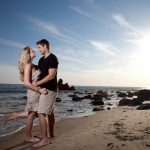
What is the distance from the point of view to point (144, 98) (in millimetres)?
31391

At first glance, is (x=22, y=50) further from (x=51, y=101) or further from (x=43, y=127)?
(x=43, y=127)

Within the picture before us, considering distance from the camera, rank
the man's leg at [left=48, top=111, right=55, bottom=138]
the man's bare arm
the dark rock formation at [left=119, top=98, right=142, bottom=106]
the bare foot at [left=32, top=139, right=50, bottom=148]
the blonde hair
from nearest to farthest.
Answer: the bare foot at [left=32, top=139, right=50, bottom=148] → the man's bare arm → the blonde hair → the man's leg at [left=48, top=111, right=55, bottom=138] → the dark rock formation at [left=119, top=98, right=142, bottom=106]

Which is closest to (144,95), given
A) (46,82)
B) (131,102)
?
(131,102)

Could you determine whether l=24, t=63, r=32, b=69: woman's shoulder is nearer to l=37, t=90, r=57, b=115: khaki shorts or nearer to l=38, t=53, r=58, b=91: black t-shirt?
l=38, t=53, r=58, b=91: black t-shirt

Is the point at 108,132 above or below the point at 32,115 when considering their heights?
below

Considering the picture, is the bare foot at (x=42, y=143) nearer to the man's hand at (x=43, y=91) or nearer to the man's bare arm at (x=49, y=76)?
the man's hand at (x=43, y=91)

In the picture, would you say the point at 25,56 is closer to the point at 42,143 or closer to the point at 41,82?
the point at 41,82

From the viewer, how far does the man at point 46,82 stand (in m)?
6.07

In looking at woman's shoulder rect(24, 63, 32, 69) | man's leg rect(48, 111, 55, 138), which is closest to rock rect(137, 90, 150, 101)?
man's leg rect(48, 111, 55, 138)

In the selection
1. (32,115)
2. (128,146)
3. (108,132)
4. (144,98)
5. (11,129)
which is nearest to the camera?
(128,146)

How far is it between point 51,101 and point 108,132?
192 centimetres

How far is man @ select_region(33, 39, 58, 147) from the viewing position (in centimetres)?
607

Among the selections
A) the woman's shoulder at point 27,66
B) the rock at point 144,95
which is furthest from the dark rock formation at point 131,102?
the woman's shoulder at point 27,66

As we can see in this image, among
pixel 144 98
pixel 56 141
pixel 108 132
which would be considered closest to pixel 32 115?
pixel 56 141
